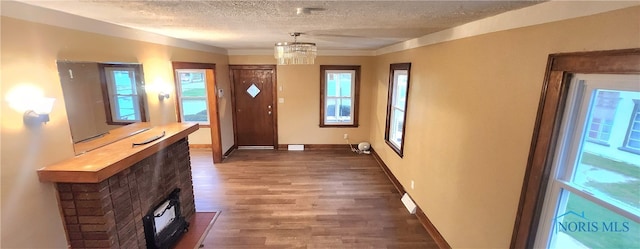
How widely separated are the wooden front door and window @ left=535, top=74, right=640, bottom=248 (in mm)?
4999

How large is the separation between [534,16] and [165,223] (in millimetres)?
3522

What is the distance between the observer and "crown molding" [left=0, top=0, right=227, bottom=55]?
1552 mm

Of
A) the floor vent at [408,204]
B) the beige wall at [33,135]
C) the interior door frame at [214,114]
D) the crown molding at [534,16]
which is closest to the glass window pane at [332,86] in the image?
the interior door frame at [214,114]

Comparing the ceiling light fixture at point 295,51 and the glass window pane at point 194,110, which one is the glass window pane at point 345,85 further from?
the glass window pane at point 194,110

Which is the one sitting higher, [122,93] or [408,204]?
[122,93]

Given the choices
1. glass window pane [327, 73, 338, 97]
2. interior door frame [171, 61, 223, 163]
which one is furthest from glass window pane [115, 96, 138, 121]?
glass window pane [327, 73, 338, 97]

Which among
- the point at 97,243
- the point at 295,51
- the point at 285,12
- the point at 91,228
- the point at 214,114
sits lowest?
the point at 97,243

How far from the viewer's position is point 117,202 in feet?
6.89

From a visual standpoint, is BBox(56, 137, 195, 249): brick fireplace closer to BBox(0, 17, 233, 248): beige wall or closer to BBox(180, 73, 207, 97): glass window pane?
BBox(0, 17, 233, 248): beige wall

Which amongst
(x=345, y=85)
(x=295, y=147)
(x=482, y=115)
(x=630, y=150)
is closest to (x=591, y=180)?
(x=630, y=150)

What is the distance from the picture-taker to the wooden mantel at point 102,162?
1757 mm

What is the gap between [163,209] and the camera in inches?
108

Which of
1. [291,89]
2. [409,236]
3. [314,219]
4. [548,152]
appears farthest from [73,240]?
[291,89]

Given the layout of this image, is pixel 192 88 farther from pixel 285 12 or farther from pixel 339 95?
pixel 285 12
